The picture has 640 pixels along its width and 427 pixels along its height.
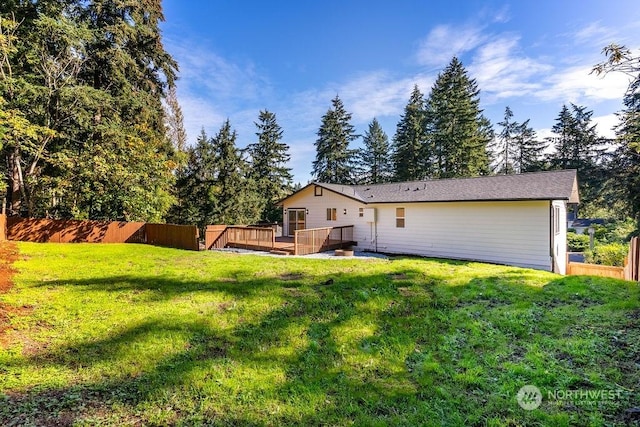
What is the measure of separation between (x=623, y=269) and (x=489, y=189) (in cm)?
517

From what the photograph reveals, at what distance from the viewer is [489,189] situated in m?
13.4

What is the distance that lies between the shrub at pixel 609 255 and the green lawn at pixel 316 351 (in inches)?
487

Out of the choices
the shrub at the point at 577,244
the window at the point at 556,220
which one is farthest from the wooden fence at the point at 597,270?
the shrub at the point at 577,244

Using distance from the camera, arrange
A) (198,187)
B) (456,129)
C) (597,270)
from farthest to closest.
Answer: (456,129), (198,187), (597,270)

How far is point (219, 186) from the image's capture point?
22156 mm

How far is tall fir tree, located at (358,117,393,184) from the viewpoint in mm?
36250

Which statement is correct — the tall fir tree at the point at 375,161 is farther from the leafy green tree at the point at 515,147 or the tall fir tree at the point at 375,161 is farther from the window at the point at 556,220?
the window at the point at 556,220

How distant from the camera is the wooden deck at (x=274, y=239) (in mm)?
14531

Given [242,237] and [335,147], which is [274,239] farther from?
[335,147]

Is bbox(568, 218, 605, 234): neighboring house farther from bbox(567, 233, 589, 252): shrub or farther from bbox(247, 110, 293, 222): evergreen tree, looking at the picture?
bbox(247, 110, 293, 222): evergreen tree

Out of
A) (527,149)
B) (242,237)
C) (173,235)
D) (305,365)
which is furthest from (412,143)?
Result: (305,365)

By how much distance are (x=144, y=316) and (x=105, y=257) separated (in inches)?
296

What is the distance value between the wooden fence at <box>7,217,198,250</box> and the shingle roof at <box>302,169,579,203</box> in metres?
8.43

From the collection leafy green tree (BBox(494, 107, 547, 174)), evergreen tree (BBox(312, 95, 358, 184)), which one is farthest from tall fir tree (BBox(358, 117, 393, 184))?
leafy green tree (BBox(494, 107, 547, 174))
